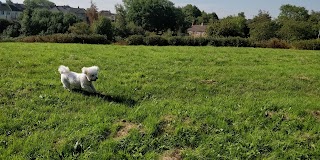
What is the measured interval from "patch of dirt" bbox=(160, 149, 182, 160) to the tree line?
2160cm

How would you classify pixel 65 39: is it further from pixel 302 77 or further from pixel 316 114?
pixel 316 114

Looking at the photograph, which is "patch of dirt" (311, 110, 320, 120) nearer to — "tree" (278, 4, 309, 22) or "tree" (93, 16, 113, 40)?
"tree" (93, 16, 113, 40)

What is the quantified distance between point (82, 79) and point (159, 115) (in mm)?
2080

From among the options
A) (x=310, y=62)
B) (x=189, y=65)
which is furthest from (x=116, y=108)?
(x=310, y=62)

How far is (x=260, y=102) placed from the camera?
788 centimetres

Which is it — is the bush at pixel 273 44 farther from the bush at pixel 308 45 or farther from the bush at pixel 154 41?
the bush at pixel 154 41

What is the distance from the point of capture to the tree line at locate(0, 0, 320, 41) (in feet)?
138

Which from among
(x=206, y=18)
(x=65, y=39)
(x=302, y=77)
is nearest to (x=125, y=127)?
(x=302, y=77)

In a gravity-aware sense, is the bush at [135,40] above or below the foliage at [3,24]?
below

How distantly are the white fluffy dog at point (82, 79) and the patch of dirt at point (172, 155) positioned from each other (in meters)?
2.76

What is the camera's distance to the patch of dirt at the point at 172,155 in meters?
5.47

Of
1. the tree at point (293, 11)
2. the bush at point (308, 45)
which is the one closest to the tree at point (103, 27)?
the bush at point (308, 45)

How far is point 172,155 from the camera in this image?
5.55m

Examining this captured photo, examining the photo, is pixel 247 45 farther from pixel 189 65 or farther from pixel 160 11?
pixel 160 11
